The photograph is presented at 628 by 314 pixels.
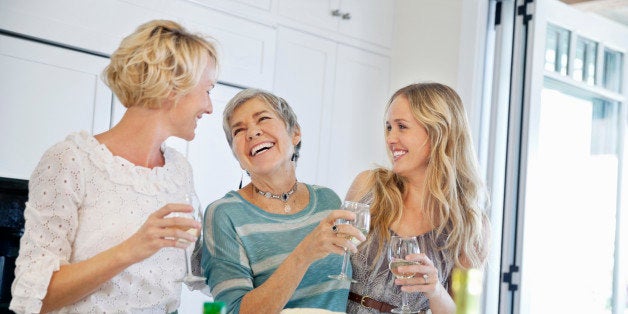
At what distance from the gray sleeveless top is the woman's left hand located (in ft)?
0.95

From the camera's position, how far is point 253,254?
1837 millimetres

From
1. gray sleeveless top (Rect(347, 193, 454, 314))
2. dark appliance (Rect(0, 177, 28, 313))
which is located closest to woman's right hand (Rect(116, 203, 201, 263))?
gray sleeveless top (Rect(347, 193, 454, 314))

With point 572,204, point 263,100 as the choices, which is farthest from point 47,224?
point 572,204

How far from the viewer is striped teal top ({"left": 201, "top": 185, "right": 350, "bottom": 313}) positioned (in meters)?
1.78

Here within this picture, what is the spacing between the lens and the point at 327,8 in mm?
4051

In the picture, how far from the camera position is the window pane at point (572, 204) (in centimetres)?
375

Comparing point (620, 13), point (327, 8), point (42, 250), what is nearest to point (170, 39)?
point (42, 250)

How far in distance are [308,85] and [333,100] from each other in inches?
7.8

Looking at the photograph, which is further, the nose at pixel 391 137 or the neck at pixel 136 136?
the nose at pixel 391 137

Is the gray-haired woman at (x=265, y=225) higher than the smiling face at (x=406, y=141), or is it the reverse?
the smiling face at (x=406, y=141)

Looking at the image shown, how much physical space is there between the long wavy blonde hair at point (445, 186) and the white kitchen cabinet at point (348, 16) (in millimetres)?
1749

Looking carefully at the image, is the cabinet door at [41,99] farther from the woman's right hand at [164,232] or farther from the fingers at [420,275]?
the fingers at [420,275]

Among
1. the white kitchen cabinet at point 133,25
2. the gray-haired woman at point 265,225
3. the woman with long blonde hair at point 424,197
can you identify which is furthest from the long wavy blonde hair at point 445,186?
the white kitchen cabinet at point 133,25

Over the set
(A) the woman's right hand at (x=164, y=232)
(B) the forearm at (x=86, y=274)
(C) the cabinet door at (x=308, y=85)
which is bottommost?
(B) the forearm at (x=86, y=274)
